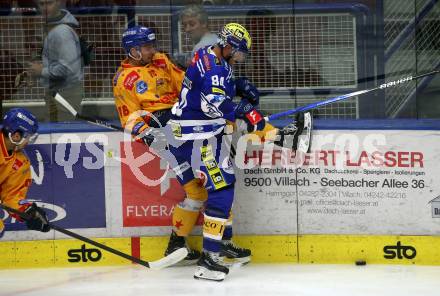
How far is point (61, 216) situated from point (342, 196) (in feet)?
5.85

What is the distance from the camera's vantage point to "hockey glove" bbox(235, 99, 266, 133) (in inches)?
263

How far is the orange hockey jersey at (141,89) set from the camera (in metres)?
6.93

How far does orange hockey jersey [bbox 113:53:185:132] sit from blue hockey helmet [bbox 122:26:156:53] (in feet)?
0.49

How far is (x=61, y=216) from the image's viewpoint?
7.16m

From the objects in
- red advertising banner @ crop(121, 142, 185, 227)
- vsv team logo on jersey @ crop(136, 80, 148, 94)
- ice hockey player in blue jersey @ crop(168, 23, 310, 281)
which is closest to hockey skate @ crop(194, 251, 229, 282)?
ice hockey player in blue jersey @ crop(168, 23, 310, 281)

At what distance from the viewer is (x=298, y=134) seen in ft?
22.8

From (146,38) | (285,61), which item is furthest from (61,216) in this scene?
(285,61)

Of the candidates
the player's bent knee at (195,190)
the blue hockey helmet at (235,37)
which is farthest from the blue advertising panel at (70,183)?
the blue hockey helmet at (235,37)

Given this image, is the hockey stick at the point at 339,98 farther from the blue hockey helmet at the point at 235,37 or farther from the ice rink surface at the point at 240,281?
the ice rink surface at the point at 240,281

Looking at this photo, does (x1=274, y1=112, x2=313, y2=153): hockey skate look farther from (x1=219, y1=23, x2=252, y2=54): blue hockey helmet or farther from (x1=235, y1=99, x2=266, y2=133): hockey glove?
(x1=219, y1=23, x2=252, y2=54): blue hockey helmet

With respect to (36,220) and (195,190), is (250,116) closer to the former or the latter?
(195,190)

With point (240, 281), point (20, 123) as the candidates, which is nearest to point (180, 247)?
point (240, 281)

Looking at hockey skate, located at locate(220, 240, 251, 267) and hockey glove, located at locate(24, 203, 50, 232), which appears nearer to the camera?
hockey glove, located at locate(24, 203, 50, 232)

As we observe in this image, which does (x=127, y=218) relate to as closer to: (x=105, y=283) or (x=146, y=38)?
(x=105, y=283)
